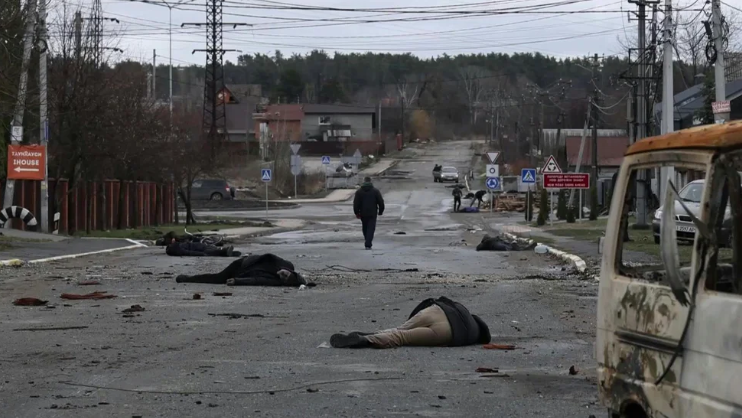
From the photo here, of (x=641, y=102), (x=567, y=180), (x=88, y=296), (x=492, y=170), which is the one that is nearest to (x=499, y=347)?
(x=88, y=296)

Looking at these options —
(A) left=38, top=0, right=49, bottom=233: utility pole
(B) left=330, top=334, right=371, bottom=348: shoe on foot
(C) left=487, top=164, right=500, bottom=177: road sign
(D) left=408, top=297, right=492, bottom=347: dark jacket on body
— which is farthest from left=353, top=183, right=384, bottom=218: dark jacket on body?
(C) left=487, top=164, right=500, bottom=177: road sign

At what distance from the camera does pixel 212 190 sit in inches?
2913

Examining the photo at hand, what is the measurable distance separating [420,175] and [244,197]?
23698mm

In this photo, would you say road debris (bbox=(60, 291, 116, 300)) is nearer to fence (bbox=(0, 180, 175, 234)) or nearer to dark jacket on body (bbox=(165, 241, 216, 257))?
dark jacket on body (bbox=(165, 241, 216, 257))

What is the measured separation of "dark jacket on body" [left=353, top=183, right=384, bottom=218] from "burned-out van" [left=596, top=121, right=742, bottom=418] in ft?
75.0

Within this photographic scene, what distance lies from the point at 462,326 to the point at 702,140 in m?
5.98

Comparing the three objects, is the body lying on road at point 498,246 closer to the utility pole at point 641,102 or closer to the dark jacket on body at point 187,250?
the utility pole at point 641,102

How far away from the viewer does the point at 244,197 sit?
79875 millimetres

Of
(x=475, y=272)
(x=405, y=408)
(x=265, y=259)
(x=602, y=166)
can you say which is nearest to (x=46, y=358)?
(x=405, y=408)

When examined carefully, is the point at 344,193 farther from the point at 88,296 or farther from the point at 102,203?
the point at 88,296

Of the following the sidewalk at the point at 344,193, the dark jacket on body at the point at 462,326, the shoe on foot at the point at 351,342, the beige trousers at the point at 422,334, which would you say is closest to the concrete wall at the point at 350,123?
the sidewalk at the point at 344,193

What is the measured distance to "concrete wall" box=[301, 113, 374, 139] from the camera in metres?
144

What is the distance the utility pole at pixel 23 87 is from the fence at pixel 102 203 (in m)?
1.91

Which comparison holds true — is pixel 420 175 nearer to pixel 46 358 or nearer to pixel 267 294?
pixel 267 294
